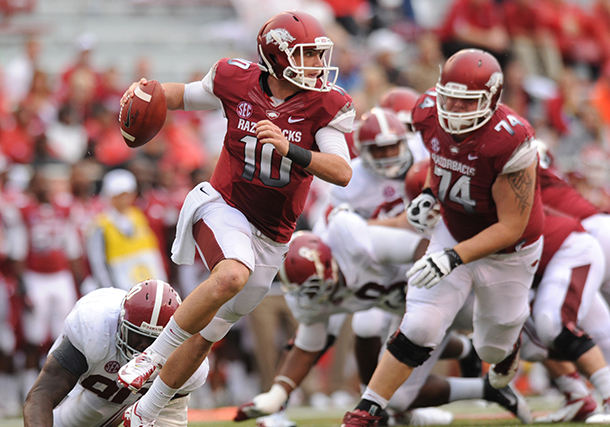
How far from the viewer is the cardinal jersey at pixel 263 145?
12.5ft

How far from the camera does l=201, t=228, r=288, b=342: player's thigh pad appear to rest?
3.93 meters

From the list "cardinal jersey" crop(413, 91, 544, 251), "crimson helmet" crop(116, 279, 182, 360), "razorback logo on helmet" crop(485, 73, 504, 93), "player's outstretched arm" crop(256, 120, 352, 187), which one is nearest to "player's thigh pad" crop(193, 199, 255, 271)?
"crimson helmet" crop(116, 279, 182, 360)

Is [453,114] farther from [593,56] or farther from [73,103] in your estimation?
[593,56]

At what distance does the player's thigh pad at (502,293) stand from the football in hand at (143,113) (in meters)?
1.75

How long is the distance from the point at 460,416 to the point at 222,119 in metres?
4.91

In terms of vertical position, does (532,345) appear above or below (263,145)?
below

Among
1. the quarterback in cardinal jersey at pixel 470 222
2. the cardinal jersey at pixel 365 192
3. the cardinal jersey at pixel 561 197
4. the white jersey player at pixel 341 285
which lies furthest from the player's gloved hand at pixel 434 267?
the cardinal jersey at pixel 561 197

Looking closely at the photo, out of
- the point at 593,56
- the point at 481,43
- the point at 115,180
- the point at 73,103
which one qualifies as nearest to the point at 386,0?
the point at 481,43

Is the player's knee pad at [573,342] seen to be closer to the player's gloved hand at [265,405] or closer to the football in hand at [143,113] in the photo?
the player's gloved hand at [265,405]

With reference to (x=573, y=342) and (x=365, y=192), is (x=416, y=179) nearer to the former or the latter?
(x=365, y=192)

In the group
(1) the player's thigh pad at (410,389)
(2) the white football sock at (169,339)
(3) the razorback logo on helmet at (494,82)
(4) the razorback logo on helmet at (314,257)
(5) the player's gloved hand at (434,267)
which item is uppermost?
(3) the razorback logo on helmet at (494,82)

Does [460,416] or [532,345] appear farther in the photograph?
[460,416]

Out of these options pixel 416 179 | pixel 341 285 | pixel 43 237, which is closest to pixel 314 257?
pixel 341 285

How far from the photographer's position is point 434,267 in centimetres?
392
